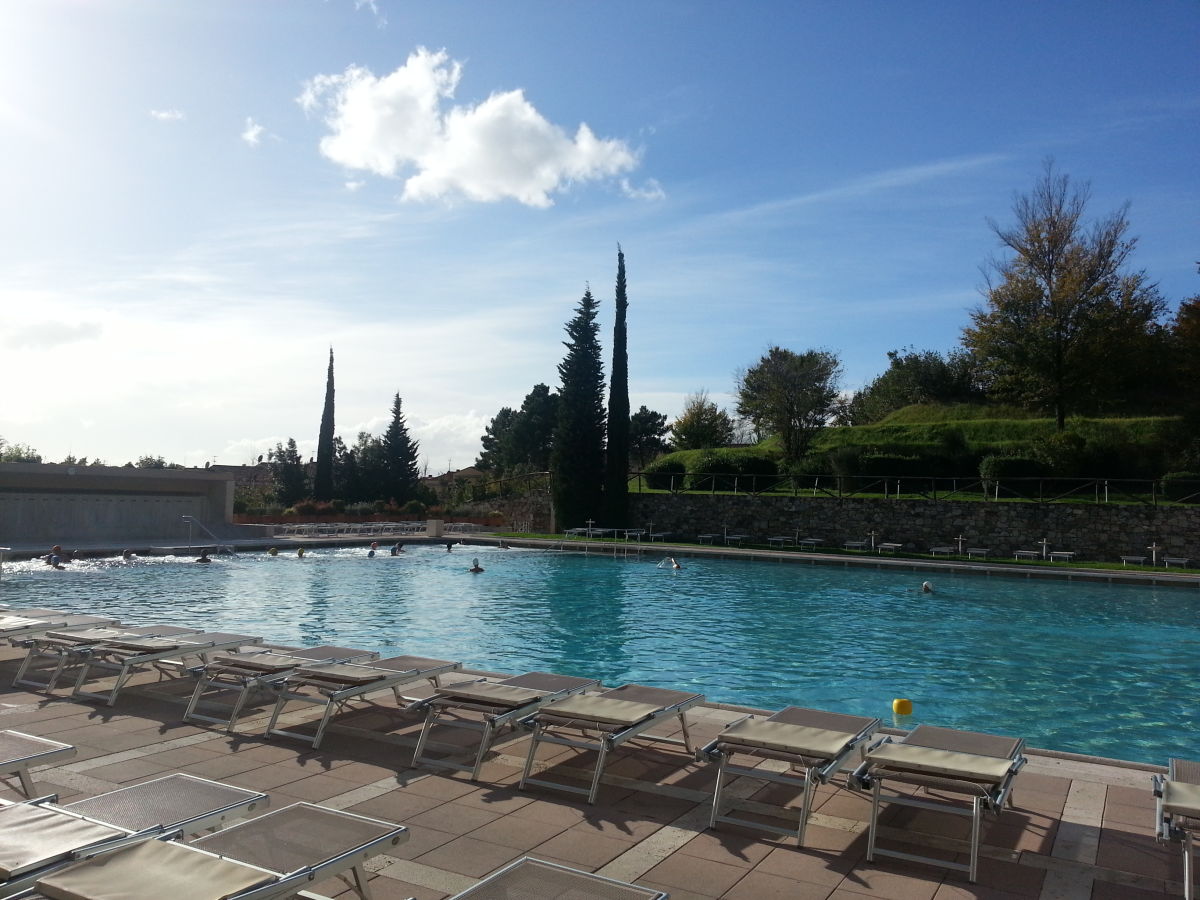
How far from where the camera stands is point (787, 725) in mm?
5277

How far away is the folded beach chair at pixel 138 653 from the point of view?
7359mm

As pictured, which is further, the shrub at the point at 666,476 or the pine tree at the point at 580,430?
the shrub at the point at 666,476

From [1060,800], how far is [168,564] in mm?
22838

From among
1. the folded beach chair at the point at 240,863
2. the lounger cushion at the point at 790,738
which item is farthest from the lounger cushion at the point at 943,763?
the folded beach chair at the point at 240,863

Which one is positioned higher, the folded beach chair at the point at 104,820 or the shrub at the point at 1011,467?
the shrub at the point at 1011,467

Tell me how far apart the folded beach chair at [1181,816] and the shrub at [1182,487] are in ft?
83.0

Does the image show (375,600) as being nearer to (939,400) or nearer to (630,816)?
(630,816)

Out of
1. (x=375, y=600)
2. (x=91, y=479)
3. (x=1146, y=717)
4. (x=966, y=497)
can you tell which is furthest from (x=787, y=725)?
(x=91, y=479)

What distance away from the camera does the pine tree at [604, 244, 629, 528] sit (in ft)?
108

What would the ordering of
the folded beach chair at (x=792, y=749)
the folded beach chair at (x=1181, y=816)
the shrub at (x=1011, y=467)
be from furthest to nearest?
the shrub at (x=1011, y=467), the folded beach chair at (x=792, y=749), the folded beach chair at (x=1181, y=816)

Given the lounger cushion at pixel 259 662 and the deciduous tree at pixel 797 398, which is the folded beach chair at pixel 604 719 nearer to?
the lounger cushion at pixel 259 662

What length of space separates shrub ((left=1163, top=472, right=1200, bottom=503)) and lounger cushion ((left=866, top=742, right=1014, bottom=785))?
25.5m

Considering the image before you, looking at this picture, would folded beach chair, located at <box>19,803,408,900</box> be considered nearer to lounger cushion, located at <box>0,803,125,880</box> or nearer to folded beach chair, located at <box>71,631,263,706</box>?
lounger cushion, located at <box>0,803,125,880</box>

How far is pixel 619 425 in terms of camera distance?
33594 millimetres
